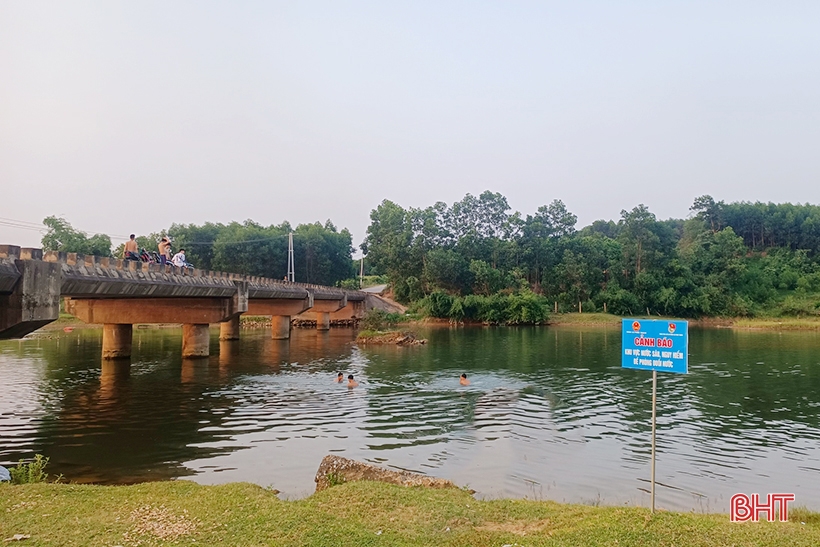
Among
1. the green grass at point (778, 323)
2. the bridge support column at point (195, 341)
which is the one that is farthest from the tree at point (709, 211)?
the bridge support column at point (195, 341)

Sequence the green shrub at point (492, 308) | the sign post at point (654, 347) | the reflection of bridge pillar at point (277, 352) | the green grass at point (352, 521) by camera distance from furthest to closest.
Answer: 1. the green shrub at point (492, 308)
2. the reflection of bridge pillar at point (277, 352)
3. the sign post at point (654, 347)
4. the green grass at point (352, 521)

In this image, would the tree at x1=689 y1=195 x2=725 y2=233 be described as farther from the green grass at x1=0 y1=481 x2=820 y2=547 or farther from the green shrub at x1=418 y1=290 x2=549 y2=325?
the green grass at x1=0 y1=481 x2=820 y2=547

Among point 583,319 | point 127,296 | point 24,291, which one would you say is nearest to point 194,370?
point 127,296

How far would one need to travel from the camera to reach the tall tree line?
95688 mm

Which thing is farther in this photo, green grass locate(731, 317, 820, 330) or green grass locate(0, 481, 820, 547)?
green grass locate(731, 317, 820, 330)

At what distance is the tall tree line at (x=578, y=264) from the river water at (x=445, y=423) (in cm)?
5565

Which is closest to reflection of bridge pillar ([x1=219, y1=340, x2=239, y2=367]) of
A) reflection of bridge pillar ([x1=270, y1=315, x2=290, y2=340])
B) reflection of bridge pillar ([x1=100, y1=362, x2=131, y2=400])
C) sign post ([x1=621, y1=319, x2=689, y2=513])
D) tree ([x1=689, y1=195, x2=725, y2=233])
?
reflection of bridge pillar ([x1=270, y1=315, x2=290, y2=340])

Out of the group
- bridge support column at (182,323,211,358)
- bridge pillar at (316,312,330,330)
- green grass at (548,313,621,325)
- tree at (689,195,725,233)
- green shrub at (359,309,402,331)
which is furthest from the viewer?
tree at (689,195,725,233)

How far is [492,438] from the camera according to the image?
61.8 ft

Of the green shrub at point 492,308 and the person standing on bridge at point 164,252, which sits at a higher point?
the person standing on bridge at point 164,252

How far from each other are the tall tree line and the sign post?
82.1 metres

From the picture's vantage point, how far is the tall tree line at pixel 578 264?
9569 cm

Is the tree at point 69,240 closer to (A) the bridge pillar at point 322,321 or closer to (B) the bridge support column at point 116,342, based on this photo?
(A) the bridge pillar at point 322,321

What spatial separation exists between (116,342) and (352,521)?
37.5 meters
